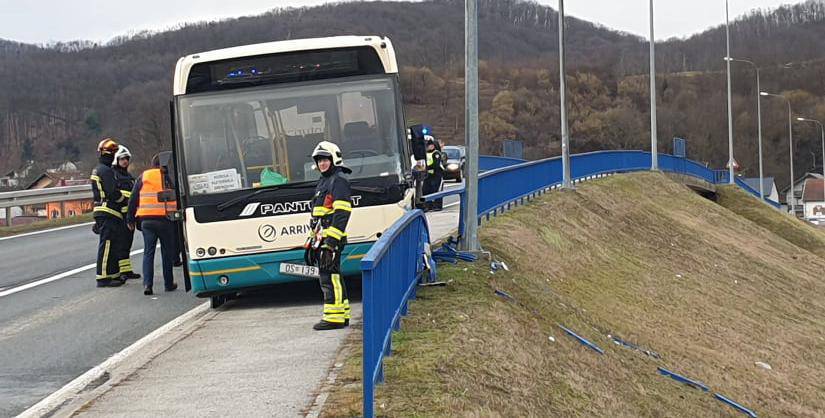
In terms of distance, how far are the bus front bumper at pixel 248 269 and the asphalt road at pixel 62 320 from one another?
0.65 meters

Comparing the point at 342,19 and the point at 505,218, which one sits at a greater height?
the point at 342,19

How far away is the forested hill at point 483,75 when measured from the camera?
8081 cm

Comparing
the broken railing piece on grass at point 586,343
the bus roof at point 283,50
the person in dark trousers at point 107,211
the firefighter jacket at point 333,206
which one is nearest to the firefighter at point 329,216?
the firefighter jacket at point 333,206

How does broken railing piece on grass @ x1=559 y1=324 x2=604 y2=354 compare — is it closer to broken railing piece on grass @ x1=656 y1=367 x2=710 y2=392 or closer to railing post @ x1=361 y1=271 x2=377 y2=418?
broken railing piece on grass @ x1=656 y1=367 x2=710 y2=392

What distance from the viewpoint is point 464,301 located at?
11.3 meters

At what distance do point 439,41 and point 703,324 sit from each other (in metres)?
115

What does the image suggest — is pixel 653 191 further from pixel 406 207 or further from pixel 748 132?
pixel 748 132

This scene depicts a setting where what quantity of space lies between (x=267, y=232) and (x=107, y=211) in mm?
3713

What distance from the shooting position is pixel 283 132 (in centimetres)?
1173

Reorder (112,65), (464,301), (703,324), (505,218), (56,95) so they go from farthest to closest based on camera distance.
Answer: (112,65), (56,95), (505,218), (703,324), (464,301)

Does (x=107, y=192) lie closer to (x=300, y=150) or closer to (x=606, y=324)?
(x=300, y=150)

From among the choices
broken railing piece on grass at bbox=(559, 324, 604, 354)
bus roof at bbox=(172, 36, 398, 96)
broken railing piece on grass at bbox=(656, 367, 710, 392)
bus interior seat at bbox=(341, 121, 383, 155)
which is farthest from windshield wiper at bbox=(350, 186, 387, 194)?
broken railing piece on grass at bbox=(656, 367, 710, 392)

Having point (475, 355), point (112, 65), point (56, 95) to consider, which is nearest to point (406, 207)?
point (475, 355)

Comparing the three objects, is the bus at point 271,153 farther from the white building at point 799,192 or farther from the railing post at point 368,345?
the white building at point 799,192
